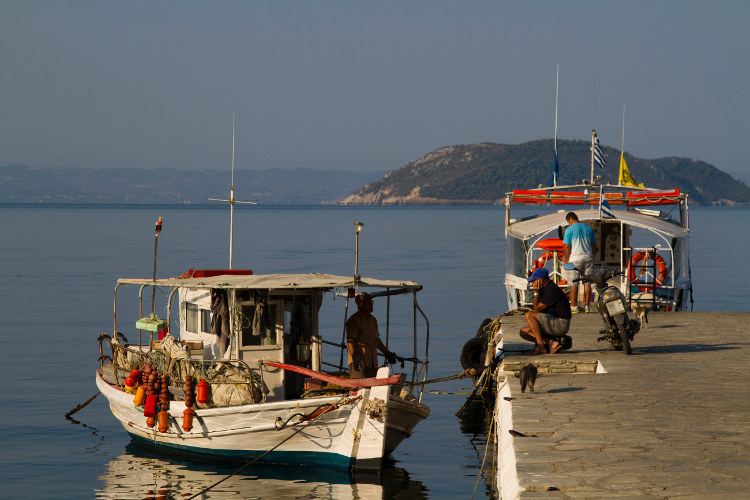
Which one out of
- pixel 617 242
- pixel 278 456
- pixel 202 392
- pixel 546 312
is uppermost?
pixel 617 242

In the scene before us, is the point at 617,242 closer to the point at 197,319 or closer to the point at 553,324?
the point at 553,324

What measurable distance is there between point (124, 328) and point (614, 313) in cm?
2255

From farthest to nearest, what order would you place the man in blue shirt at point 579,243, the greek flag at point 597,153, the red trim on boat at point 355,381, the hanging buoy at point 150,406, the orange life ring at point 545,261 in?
the greek flag at point 597,153
the orange life ring at point 545,261
the man in blue shirt at point 579,243
the hanging buoy at point 150,406
the red trim on boat at point 355,381

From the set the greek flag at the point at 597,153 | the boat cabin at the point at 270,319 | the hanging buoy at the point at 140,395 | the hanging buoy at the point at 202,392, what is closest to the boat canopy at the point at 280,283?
the boat cabin at the point at 270,319

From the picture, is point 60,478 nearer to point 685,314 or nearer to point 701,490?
point 701,490

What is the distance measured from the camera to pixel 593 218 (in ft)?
75.3

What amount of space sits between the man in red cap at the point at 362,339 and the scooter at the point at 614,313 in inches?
133

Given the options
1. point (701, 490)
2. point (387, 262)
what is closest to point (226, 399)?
point (701, 490)

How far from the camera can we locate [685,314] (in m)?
20.0

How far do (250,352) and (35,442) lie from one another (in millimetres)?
6152

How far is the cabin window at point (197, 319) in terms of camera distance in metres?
16.2

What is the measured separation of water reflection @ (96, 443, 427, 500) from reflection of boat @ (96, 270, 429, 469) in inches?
9.9

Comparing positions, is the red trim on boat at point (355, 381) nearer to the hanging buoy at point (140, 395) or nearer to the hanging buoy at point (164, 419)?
the hanging buoy at point (164, 419)

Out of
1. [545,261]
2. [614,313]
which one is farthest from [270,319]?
[545,261]
